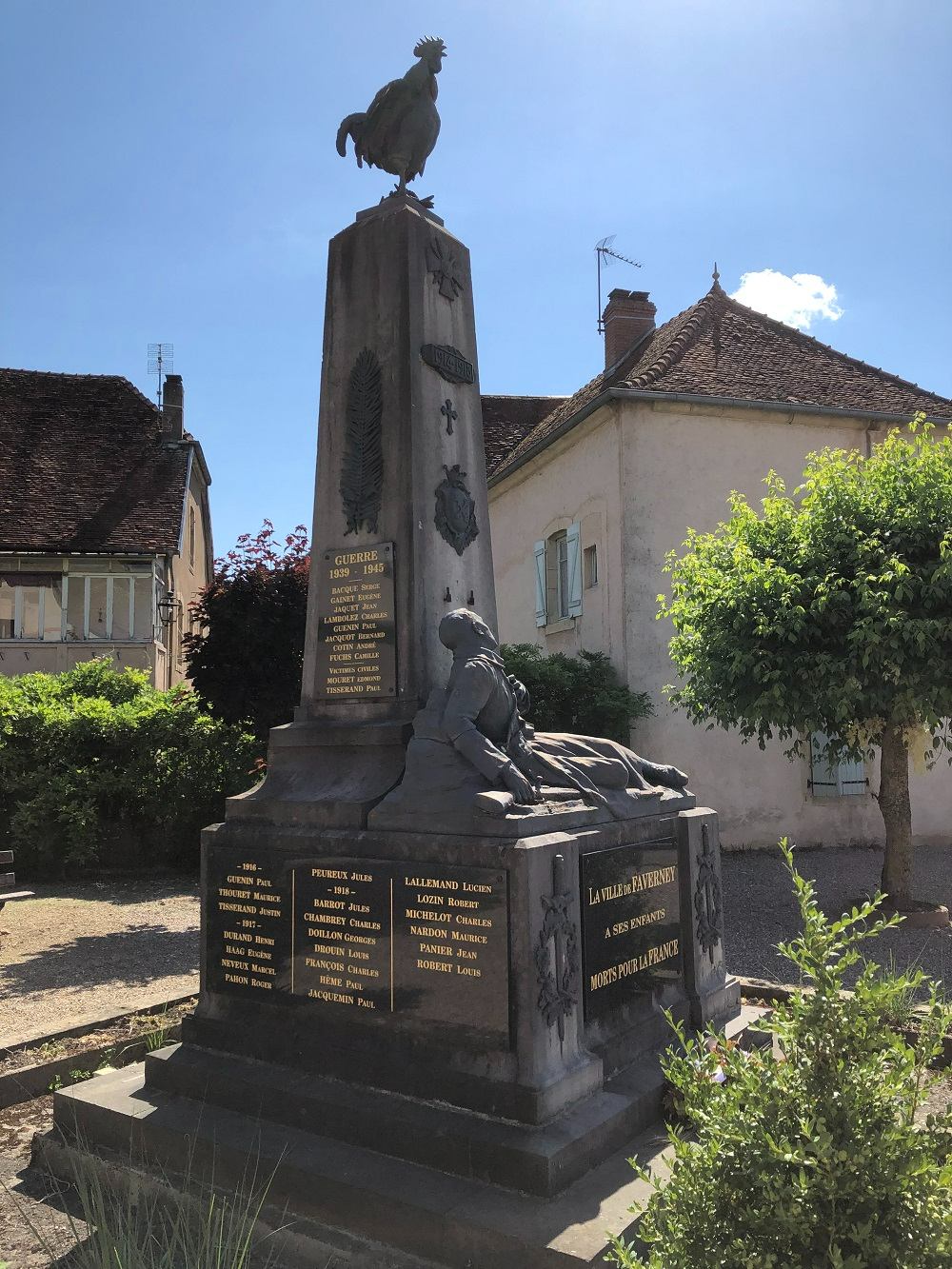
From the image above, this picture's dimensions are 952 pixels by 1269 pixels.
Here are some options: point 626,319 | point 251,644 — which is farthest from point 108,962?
point 626,319

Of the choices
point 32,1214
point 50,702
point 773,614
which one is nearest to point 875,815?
point 773,614

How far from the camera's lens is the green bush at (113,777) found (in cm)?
1195

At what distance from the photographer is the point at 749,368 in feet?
49.6

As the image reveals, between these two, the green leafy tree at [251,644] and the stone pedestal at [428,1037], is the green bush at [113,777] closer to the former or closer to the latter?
the green leafy tree at [251,644]

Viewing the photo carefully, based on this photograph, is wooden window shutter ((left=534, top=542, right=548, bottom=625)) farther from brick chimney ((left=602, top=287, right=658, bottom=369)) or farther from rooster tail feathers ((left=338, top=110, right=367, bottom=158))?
rooster tail feathers ((left=338, top=110, right=367, bottom=158))

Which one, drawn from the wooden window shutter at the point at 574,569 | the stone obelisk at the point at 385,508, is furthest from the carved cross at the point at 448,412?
the wooden window shutter at the point at 574,569

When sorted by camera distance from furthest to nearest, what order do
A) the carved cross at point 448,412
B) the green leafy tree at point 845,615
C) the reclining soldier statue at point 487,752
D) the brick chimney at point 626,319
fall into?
the brick chimney at point 626,319 → the green leafy tree at point 845,615 → the carved cross at point 448,412 → the reclining soldier statue at point 487,752

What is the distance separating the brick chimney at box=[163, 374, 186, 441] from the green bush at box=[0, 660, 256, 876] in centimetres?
1288

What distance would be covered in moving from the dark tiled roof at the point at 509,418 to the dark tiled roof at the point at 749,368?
13.4ft

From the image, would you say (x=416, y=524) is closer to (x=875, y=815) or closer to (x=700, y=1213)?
(x=700, y=1213)

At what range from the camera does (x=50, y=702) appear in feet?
42.4

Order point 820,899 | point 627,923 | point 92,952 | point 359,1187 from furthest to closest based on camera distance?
point 820,899 → point 92,952 → point 627,923 → point 359,1187

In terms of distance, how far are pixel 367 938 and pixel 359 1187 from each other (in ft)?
3.09

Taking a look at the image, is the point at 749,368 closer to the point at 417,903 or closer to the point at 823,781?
the point at 823,781
